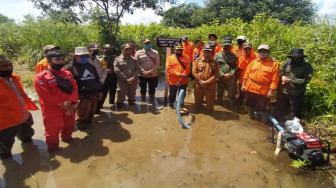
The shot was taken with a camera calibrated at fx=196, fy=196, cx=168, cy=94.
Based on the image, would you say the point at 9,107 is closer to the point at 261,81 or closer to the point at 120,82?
the point at 120,82

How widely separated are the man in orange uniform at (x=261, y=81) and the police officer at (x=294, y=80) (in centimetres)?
21

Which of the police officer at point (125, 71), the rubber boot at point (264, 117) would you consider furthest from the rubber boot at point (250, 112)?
the police officer at point (125, 71)

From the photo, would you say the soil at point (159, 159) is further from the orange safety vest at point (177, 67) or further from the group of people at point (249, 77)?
the orange safety vest at point (177, 67)

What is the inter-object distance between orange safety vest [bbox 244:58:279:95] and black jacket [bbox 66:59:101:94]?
11.6 feet

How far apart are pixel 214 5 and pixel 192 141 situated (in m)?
26.5

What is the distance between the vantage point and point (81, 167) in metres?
3.12

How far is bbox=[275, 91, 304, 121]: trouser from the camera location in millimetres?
4273

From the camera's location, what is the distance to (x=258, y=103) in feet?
15.8

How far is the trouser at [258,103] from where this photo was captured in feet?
15.6

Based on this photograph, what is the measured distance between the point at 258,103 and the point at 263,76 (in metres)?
0.76

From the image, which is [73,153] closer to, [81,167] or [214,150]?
[81,167]

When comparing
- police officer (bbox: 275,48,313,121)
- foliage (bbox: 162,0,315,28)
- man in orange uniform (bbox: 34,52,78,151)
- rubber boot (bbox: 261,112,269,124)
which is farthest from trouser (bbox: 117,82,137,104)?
foliage (bbox: 162,0,315,28)

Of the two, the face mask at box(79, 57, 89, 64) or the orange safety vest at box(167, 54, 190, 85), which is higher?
the face mask at box(79, 57, 89, 64)

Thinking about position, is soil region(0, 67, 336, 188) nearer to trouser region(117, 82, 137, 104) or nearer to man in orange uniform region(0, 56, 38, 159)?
man in orange uniform region(0, 56, 38, 159)
